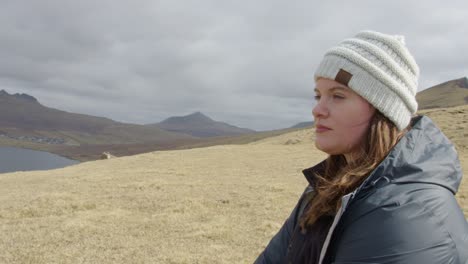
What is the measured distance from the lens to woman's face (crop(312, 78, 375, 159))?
253cm

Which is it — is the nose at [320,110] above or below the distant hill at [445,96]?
below

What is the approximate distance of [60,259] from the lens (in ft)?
28.7

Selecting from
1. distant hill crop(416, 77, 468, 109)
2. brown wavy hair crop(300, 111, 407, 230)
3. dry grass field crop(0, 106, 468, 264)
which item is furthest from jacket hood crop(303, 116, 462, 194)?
distant hill crop(416, 77, 468, 109)

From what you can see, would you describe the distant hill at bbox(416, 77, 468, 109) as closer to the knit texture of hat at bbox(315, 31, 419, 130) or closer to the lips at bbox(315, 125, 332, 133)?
the knit texture of hat at bbox(315, 31, 419, 130)

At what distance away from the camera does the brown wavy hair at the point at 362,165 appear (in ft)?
7.76

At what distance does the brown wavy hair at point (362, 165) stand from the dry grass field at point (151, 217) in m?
6.70

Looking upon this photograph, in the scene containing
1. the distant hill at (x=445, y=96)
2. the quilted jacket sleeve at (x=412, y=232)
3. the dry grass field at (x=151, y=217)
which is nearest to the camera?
the quilted jacket sleeve at (x=412, y=232)

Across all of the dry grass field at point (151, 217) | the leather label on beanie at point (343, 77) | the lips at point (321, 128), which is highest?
the leather label on beanie at point (343, 77)

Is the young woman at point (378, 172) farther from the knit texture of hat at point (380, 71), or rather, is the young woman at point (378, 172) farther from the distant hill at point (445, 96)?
the distant hill at point (445, 96)

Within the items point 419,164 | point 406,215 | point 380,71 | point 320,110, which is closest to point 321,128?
point 320,110

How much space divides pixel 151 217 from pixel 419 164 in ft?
37.5

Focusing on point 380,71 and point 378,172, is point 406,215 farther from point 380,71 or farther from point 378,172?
point 380,71

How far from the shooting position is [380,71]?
8.40 ft

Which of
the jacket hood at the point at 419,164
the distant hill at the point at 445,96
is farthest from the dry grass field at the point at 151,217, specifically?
the distant hill at the point at 445,96
